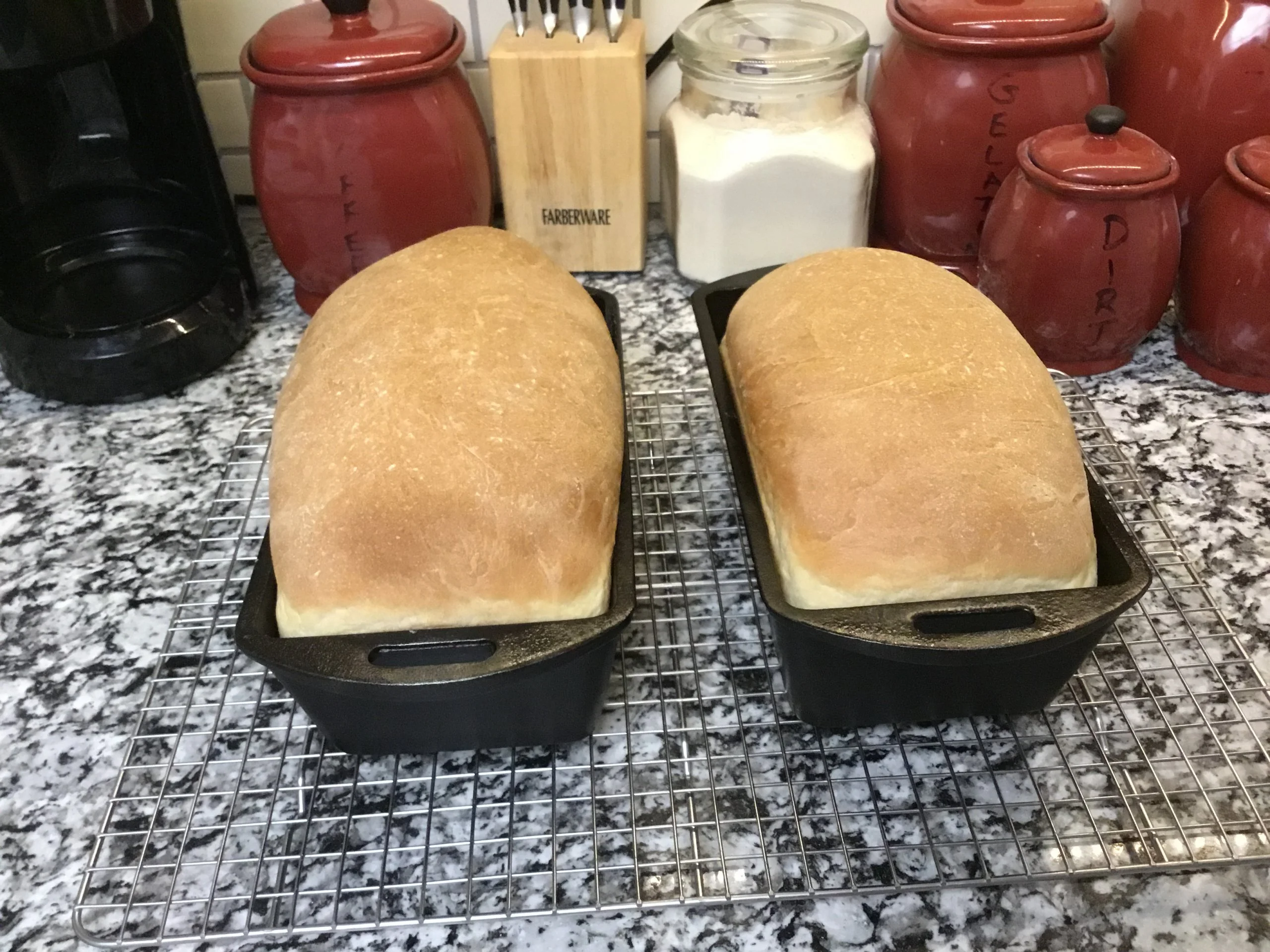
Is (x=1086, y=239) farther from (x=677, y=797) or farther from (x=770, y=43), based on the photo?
(x=677, y=797)

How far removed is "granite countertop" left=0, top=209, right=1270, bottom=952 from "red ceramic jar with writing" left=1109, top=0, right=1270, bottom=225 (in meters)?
0.21

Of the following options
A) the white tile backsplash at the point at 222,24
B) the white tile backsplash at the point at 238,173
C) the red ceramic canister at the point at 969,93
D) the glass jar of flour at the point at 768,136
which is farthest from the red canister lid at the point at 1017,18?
the white tile backsplash at the point at 238,173

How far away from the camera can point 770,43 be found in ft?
3.55

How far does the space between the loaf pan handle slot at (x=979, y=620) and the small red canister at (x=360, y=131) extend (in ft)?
2.40

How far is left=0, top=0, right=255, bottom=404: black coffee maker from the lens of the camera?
933mm

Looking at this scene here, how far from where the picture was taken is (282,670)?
0.54 metres

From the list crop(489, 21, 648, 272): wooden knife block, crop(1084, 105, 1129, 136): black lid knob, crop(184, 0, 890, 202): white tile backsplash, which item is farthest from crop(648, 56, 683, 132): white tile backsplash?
crop(1084, 105, 1129, 136): black lid knob

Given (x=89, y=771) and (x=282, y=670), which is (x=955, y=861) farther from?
(x=89, y=771)

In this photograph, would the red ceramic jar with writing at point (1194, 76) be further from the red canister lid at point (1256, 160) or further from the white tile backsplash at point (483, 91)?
the white tile backsplash at point (483, 91)

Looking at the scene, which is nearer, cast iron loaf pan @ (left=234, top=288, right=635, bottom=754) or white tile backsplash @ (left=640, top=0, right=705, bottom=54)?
cast iron loaf pan @ (left=234, top=288, right=635, bottom=754)

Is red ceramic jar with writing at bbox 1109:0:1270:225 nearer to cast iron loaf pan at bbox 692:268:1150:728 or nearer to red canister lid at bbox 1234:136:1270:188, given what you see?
→ red canister lid at bbox 1234:136:1270:188

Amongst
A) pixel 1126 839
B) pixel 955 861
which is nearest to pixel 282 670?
pixel 955 861

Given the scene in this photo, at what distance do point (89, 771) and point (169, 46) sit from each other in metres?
0.71

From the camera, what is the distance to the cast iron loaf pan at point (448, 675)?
0.54m
